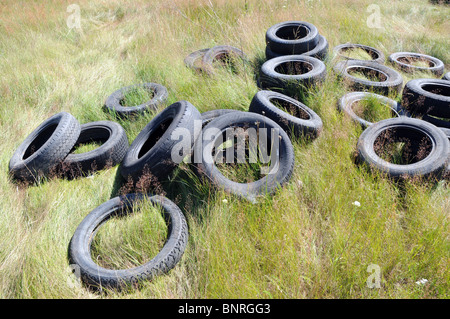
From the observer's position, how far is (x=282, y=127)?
Answer: 3.73m

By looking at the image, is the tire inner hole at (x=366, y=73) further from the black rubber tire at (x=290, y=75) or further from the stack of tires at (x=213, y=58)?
the stack of tires at (x=213, y=58)

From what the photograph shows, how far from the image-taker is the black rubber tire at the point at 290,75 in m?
4.49

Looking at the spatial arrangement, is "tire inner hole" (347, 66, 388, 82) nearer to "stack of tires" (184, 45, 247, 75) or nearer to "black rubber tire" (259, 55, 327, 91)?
"black rubber tire" (259, 55, 327, 91)

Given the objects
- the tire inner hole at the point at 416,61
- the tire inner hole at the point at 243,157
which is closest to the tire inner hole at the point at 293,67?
the tire inner hole at the point at 243,157

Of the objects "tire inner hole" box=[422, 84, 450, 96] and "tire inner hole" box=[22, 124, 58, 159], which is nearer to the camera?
"tire inner hole" box=[22, 124, 58, 159]

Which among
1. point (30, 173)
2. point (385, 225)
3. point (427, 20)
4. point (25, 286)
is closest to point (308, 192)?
point (385, 225)

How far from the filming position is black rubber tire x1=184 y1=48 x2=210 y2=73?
5512mm

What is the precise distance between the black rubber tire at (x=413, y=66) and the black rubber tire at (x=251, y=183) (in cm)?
427

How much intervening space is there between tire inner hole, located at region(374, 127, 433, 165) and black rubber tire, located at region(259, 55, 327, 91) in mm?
1420

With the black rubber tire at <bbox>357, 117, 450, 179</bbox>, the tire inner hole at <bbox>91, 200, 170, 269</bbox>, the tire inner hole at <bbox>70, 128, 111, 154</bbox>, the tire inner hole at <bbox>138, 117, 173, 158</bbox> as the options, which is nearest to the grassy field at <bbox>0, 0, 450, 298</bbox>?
the tire inner hole at <bbox>91, 200, 170, 269</bbox>

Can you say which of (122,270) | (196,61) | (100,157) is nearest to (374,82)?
(196,61)

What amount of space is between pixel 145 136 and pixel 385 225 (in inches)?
120

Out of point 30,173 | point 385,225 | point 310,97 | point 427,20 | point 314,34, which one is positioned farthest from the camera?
point 427,20

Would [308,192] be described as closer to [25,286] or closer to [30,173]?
[25,286]
